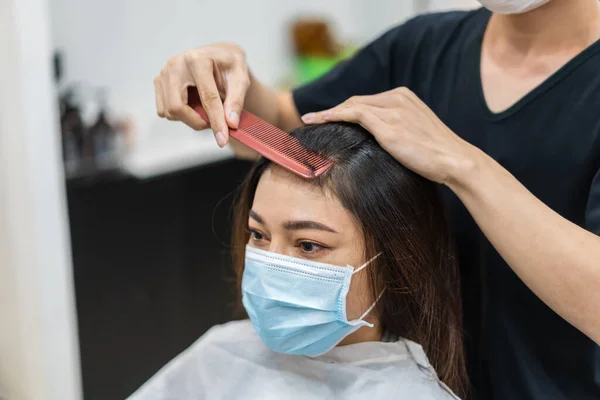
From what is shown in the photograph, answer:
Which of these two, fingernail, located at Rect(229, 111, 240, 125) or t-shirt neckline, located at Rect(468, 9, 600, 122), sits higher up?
t-shirt neckline, located at Rect(468, 9, 600, 122)

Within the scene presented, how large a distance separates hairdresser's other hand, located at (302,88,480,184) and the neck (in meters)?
0.30

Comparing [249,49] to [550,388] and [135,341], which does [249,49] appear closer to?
[135,341]

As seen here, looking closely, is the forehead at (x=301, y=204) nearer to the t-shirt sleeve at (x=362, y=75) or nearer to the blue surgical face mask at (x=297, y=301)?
the blue surgical face mask at (x=297, y=301)

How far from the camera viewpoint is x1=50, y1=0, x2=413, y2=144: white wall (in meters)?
2.41

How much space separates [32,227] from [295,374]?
1089 mm

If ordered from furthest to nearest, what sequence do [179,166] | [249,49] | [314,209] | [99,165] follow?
1. [249,49]
2. [179,166]
3. [99,165]
4. [314,209]

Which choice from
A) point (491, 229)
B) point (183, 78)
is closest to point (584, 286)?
point (491, 229)

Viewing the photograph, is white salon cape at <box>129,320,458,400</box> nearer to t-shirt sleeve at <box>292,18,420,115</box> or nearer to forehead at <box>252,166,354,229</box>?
forehead at <box>252,166,354,229</box>

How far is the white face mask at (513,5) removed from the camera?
3.65 feet

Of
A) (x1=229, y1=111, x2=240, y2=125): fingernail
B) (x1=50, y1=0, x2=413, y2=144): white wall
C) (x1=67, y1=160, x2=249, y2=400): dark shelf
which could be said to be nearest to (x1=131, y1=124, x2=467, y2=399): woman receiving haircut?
(x1=229, y1=111, x2=240, y2=125): fingernail

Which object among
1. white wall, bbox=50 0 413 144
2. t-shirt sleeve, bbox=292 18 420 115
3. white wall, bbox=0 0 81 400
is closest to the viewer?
t-shirt sleeve, bbox=292 18 420 115

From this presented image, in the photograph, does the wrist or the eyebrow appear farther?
the eyebrow

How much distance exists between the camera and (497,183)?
0.97 meters

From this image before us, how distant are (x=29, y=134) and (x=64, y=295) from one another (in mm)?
527
